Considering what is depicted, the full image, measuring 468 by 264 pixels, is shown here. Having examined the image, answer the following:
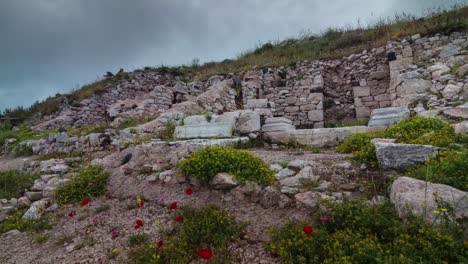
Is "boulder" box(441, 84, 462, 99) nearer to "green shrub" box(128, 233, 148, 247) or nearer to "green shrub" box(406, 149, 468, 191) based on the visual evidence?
"green shrub" box(406, 149, 468, 191)

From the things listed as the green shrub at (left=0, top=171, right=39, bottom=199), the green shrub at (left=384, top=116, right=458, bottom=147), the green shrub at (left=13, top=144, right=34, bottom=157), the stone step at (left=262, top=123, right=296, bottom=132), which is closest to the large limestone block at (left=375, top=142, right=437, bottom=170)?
the green shrub at (left=384, top=116, right=458, bottom=147)

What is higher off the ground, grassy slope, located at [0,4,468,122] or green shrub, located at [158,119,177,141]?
grassy slope, located at [0,4,468,122]

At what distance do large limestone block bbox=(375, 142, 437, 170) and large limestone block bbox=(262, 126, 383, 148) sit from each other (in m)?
2.64

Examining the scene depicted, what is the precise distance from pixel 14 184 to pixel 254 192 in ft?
17.2

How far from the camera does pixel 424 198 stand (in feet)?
7.67

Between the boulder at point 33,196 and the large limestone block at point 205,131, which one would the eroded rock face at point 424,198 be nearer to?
the large limestone block at point 205,131

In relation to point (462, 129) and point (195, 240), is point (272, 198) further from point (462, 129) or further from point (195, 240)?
point (462, 129)

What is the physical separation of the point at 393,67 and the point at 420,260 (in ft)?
31.3

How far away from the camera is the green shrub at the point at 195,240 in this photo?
2541 millimetres

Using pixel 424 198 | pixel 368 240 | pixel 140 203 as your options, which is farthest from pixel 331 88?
pixel 368 240

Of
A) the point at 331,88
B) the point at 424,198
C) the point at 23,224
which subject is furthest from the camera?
the point at 331,88

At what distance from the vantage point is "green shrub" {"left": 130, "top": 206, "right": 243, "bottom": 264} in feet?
8.34

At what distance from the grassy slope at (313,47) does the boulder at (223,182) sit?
1012 cm

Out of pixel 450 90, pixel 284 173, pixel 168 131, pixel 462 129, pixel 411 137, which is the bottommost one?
pixel 284 173
